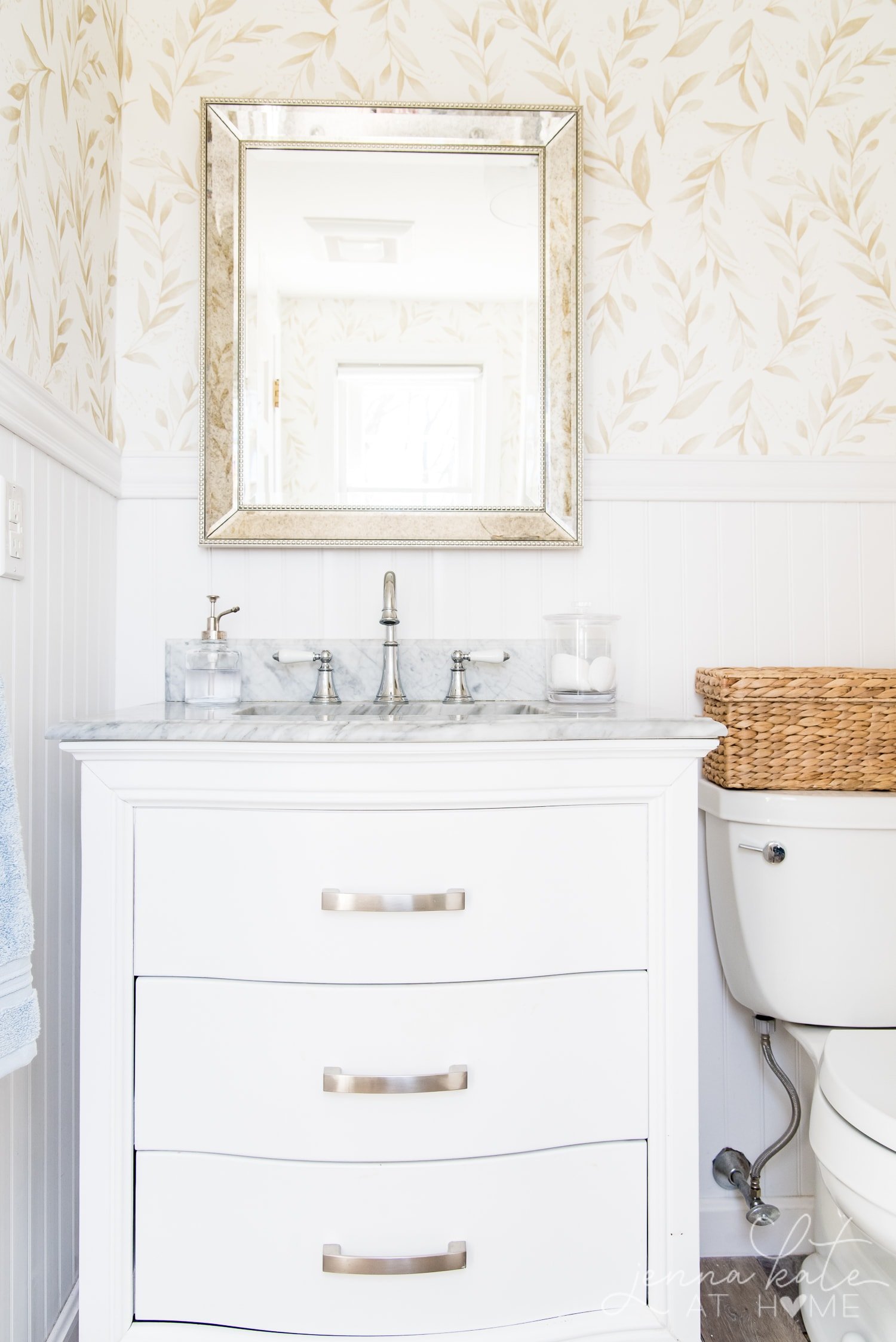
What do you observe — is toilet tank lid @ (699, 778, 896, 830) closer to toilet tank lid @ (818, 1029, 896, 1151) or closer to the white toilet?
the white toilet

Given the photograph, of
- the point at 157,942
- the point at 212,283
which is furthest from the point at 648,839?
the point at 212,283

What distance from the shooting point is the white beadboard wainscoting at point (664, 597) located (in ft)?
4.83

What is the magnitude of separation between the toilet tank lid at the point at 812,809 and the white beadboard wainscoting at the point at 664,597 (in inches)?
10.6

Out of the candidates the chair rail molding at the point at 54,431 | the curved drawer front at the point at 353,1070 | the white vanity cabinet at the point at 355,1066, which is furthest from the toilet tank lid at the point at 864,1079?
the chair rail molding at the point at 54,431

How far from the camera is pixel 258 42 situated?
1.47 metres

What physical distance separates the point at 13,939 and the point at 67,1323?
2.57 ft

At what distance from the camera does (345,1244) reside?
0.97 metres

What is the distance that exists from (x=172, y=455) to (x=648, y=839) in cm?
107

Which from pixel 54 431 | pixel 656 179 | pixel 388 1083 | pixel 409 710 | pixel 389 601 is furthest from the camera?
pixel 656 179

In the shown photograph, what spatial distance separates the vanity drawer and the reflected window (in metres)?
0.70

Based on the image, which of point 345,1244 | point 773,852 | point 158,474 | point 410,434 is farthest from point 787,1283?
point 158,474

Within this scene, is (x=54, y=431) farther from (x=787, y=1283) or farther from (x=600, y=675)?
(x=787, y=1283)

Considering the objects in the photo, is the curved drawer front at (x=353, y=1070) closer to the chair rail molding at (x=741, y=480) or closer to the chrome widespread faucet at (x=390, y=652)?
the chrome widespread faucet at (x=390, y=652)

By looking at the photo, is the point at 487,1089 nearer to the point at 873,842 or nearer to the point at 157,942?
the point at 157,942
